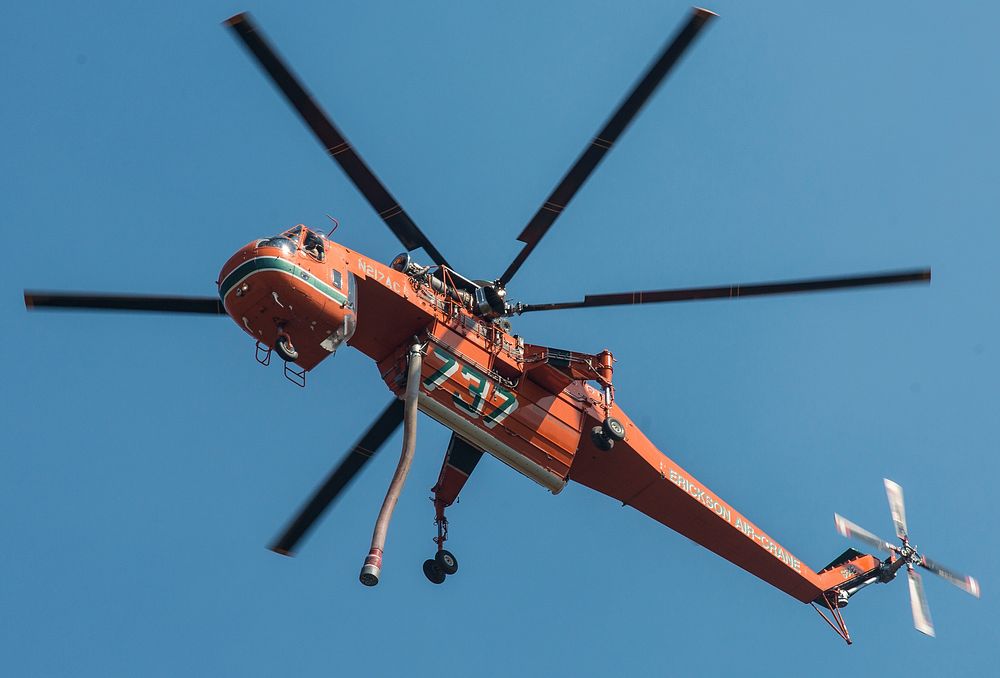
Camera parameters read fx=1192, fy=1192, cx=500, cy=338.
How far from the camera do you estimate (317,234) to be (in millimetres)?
20125

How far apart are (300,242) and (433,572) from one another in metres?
6.49

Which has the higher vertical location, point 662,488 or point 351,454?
point 662,488

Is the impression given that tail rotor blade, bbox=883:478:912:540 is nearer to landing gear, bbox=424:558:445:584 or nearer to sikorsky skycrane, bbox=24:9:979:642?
sikorsky skycrane, bbox=24:9:979:642

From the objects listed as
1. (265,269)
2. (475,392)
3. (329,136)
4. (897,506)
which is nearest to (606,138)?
(329,136)

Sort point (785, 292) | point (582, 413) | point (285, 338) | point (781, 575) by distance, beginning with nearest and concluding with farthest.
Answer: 1. point (285, 338)
2. point (785, 292)
3. point (582, 413)
4. point (781, 575)

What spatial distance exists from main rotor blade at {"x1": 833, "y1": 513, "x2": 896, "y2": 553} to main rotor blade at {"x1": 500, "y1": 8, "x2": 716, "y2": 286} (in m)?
10.6

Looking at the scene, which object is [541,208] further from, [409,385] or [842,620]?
[842,620]

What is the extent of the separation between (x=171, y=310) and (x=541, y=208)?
21.7 ft

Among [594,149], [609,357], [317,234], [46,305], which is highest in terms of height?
[594,149]

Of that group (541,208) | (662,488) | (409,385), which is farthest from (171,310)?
(662,488)

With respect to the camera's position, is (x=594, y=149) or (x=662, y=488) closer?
(x=594, y=149)

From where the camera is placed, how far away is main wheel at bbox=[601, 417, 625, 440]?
22.1 metres

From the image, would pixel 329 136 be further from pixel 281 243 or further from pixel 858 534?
pixel 858 534

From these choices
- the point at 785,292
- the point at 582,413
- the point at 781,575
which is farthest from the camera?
the point at 781,575
